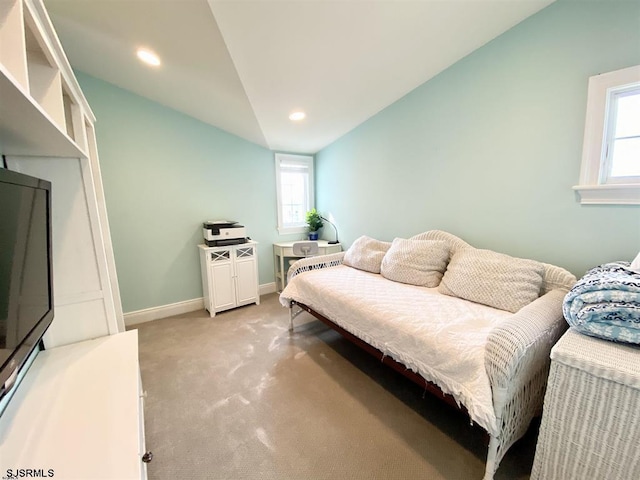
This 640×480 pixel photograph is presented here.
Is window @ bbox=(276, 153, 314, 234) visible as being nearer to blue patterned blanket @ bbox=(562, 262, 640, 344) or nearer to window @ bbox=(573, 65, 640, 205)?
window @ bbox=(573, 65, 640, 205)

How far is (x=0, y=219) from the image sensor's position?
71 cm

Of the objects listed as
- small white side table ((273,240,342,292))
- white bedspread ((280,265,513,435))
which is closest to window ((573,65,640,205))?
white bedspread ((280,265,513,435))

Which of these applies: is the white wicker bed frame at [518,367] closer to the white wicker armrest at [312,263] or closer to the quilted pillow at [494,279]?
the quilted pillow at [494,279]

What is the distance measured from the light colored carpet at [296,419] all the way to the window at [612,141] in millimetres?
1410

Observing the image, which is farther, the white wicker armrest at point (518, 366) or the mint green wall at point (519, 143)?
the mint green wall at point (519, 143)

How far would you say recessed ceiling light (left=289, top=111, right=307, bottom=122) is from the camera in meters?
2.49

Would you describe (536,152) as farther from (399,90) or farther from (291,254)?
(291,254)

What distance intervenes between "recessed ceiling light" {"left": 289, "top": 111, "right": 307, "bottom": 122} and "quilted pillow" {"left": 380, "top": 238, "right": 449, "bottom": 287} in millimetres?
1642

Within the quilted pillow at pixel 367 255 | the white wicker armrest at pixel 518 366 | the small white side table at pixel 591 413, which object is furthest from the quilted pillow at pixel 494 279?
the quilted pillow at pixel 367 255

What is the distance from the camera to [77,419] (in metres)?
0.81

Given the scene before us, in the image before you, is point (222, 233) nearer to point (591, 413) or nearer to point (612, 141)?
point (591, 413)

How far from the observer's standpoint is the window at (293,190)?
3553 millimetres

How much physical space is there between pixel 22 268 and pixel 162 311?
2312mm

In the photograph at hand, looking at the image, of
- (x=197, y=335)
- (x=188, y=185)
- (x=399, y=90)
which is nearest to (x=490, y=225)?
(x=399, y=90)
